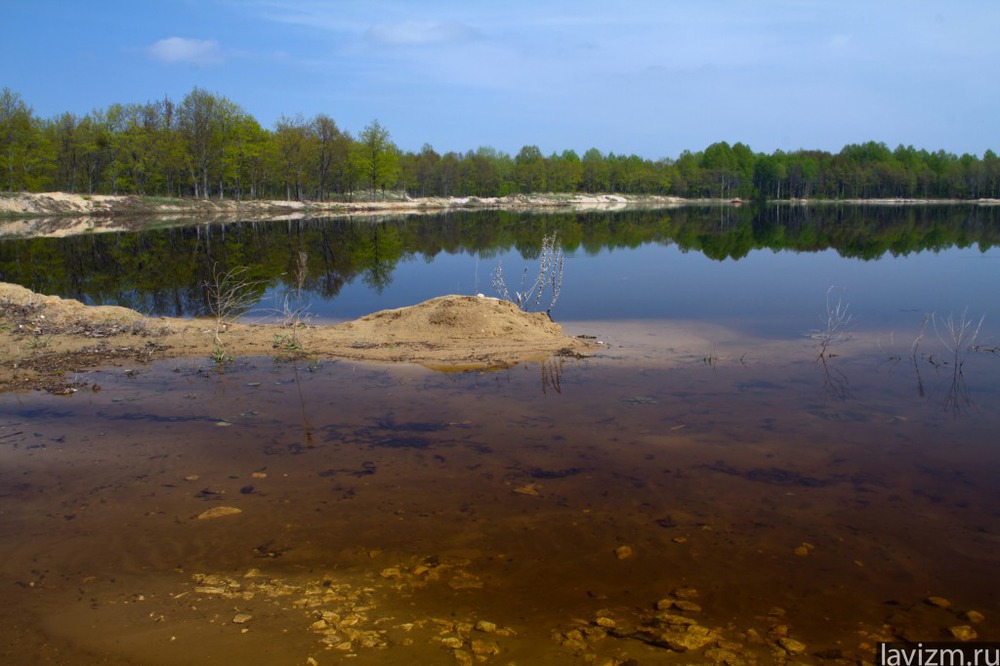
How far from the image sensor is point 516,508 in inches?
259

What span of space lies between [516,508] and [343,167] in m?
86.8

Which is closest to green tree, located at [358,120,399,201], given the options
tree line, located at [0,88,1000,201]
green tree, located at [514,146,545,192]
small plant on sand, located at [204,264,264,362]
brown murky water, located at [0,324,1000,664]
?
tree line, located at [0,88,1000,201]

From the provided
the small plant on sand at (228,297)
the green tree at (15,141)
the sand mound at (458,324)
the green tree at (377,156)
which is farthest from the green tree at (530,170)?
the sand mound at (458,324)

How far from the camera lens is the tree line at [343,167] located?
69812 mm

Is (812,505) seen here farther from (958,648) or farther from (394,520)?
(394,520)

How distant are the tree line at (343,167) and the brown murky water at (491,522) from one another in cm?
6869

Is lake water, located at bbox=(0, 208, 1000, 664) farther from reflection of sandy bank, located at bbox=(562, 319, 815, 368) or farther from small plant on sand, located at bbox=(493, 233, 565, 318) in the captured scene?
small plant on sand, located at bbox=(493, 233, 565, 318)

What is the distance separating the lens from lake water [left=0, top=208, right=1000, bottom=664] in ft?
15.1

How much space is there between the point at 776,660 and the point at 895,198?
152 metres

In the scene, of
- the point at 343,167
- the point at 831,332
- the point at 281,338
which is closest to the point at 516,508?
the point at 281,338

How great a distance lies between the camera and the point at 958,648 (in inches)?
179

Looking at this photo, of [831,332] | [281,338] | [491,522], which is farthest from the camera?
[831,332]

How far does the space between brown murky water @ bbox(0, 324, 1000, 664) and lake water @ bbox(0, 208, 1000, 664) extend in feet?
0.09

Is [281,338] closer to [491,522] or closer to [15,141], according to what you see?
[491,522]
